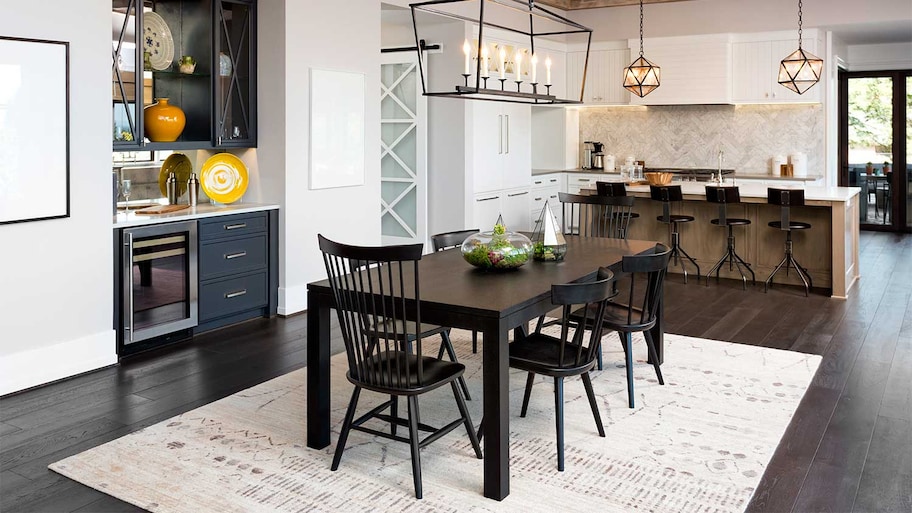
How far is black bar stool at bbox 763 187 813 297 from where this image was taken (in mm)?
7035

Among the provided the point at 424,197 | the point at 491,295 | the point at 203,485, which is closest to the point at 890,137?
the point at 424,197

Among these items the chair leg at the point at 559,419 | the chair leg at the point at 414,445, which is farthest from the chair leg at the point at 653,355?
the chair leg at the point at 414,445

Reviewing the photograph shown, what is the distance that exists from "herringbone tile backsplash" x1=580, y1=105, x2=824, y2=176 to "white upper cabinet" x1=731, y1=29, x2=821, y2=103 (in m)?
0.39

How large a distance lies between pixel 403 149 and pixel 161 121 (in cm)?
352

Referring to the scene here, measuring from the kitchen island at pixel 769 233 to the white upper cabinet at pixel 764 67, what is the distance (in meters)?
1.64

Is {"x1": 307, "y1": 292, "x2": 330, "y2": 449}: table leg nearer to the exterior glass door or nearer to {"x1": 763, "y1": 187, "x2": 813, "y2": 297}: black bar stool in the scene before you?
{"x1": 763, "y1": 187, "x2": 813, "y2": 297}: black bar stool

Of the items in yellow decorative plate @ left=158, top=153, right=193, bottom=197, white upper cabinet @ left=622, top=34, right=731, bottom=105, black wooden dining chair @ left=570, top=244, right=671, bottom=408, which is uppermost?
white upper cabinet @ left=622, top=34, right=731, bottom=105

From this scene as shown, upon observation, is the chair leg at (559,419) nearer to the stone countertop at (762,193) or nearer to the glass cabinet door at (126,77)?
the glass cabinet door at (126,77)

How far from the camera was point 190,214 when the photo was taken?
5535mm

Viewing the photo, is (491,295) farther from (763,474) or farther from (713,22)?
(713,22)

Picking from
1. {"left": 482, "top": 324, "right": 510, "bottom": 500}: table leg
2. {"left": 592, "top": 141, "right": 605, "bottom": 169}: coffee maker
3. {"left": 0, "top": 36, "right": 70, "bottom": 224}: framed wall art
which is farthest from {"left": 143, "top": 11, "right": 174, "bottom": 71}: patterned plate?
{"left": 592, "top": 141, "right": 605, "bottom": 169}: coffee maker

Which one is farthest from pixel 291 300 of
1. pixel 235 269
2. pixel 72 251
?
pixel 72 251

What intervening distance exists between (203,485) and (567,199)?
4033 mm

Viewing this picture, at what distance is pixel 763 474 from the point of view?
338cm
